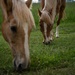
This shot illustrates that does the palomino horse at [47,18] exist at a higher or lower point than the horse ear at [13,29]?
lower

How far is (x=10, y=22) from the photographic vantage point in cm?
386

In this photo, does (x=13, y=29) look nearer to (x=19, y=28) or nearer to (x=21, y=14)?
(x=19, y=28)

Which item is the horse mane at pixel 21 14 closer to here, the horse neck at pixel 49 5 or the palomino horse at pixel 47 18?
the palomino horse at pixel 47 18

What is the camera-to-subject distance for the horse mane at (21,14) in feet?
12.1

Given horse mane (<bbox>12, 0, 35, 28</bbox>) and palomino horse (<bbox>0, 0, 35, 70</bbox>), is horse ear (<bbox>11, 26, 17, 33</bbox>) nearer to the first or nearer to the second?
palomino horse (<bbox>0, 0, 35, 70</bbox>)

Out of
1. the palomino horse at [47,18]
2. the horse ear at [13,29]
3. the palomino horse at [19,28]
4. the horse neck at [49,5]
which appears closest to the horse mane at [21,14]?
the palomino horse at [19,28]

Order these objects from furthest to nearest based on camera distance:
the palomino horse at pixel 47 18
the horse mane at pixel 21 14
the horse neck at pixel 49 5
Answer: the horse neck at pixel 49 5
the palomino horse at pixel 47 18
the horse mane at pixel 21 14

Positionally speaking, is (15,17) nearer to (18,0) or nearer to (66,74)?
(18,0)

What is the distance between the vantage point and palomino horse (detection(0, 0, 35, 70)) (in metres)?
3.69

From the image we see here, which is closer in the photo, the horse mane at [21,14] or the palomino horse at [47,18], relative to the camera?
the horse mane at [21,14]

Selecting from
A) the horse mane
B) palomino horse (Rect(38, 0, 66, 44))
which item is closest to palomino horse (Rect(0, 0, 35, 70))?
the horse mane

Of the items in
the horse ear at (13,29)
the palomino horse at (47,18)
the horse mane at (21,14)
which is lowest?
the palomino horse at (47,18)

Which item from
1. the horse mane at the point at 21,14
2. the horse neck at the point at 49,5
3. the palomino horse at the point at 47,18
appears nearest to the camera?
the horse mane at the point at 21,14

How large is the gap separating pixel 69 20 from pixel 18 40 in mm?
13374
